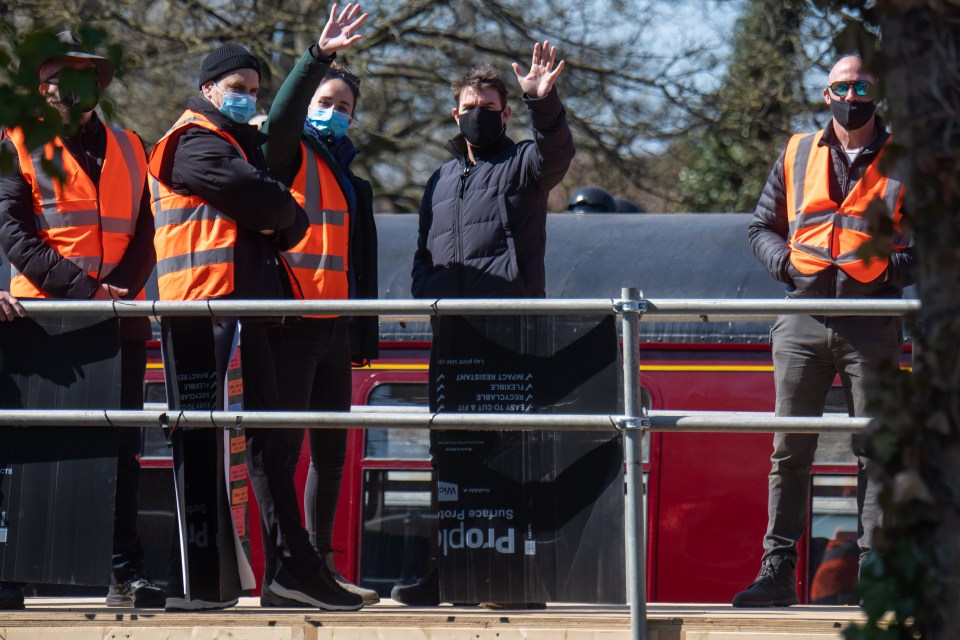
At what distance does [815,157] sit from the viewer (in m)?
5.25

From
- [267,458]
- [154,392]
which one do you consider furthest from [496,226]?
[154,392]

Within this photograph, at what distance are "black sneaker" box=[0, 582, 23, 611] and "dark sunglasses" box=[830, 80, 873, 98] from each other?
355 centimetres

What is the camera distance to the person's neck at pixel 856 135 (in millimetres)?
5223

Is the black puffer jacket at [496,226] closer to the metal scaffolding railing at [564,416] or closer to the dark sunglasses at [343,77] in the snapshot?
the dark sunglasses at [343,77]

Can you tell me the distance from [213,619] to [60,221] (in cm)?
170

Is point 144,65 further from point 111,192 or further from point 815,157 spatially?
point 815,157

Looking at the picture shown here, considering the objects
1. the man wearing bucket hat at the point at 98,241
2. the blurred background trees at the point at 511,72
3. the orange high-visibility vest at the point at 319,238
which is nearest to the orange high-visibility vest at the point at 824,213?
the orange high-visibility vest at the point at 319,238

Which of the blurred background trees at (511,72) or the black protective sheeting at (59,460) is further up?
the blurred background trees at (511,72)

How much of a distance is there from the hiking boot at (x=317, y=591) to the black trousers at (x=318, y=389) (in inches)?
14.3

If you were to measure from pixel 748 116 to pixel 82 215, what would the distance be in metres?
11.3

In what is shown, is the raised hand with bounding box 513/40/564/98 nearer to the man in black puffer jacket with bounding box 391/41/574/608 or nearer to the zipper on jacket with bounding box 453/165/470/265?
the man in black puffer jacket with bounding box 391/41/574/608

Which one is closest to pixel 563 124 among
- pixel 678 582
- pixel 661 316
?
pixel 661 316

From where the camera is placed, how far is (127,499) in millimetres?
5039

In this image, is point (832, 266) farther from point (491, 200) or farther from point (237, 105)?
point (237, 105)
